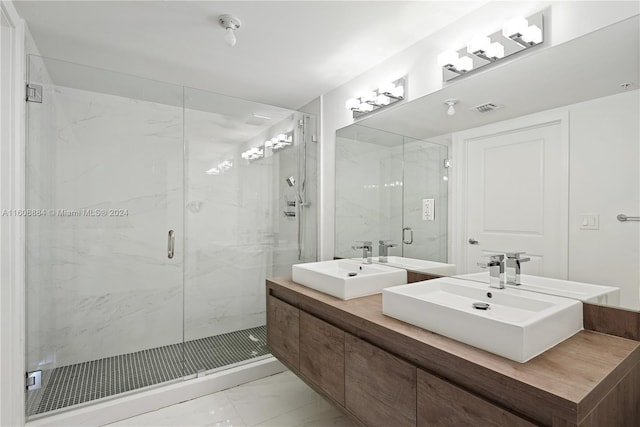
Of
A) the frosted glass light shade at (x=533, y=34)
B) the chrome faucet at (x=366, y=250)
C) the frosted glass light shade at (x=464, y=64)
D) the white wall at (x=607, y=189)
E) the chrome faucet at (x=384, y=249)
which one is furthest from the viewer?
the chrome faucet at (x=366, y=250)

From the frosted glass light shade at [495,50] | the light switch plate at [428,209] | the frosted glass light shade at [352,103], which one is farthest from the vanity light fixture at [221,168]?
the frosted glass light shade at [495,50]

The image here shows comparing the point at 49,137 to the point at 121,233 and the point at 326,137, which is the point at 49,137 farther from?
the point at 326,137

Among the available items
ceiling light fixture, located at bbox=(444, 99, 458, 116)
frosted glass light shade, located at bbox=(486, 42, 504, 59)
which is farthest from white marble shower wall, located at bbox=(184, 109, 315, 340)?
frosted glass light shade, located at bbox=(486, 42, 504, 59)

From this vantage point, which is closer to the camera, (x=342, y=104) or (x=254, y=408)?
(x=254, y=408)

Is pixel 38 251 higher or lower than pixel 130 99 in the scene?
lower

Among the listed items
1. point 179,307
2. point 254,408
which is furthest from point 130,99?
point 254,408

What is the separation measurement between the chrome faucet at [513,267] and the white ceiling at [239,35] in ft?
4.13

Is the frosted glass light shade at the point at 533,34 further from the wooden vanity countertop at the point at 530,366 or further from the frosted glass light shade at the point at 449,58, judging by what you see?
the wooden vanity countertop at the point at 530,366

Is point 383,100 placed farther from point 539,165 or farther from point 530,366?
point 530,366

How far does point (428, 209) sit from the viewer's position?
198 centimetres

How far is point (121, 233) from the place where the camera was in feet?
8.36

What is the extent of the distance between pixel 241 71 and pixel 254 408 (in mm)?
2321

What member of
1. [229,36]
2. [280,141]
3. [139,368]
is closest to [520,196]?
[229,36]

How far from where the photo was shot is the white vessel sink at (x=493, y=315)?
3.42 ft
